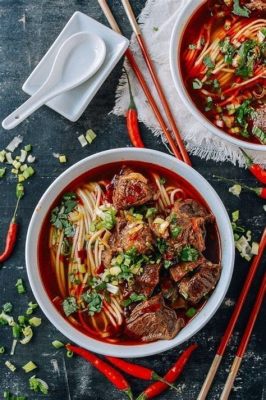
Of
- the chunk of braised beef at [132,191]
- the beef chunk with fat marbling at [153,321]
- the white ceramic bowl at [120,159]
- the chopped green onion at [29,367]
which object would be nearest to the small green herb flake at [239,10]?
the white ceramic bowl at [120,159]

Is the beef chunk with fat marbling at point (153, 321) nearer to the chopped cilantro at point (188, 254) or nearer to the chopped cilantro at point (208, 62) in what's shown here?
the chopped cilantro at point (188, 254)

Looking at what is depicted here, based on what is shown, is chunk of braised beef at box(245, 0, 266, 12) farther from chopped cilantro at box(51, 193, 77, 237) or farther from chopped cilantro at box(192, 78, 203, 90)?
chopped cilantro at box(51, 193, 77, 237)

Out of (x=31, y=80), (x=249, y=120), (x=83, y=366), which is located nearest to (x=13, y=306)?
(x=83, y=366)

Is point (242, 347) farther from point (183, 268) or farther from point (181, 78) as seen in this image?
point (181, 78)

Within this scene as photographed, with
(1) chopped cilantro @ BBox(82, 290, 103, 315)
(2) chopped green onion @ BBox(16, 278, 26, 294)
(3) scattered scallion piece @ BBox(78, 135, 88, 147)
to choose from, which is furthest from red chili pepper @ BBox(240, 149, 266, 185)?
(2) chopped green onion @ BBox(16, 278, 26, 294)

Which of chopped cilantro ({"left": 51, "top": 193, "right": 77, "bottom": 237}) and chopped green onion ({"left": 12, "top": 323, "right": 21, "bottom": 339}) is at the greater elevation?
chopped cilantro ({"left": 51, "top": 193, "right": 77, "bottom": 237})

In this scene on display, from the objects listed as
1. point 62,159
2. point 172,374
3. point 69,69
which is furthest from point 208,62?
point 172,374
